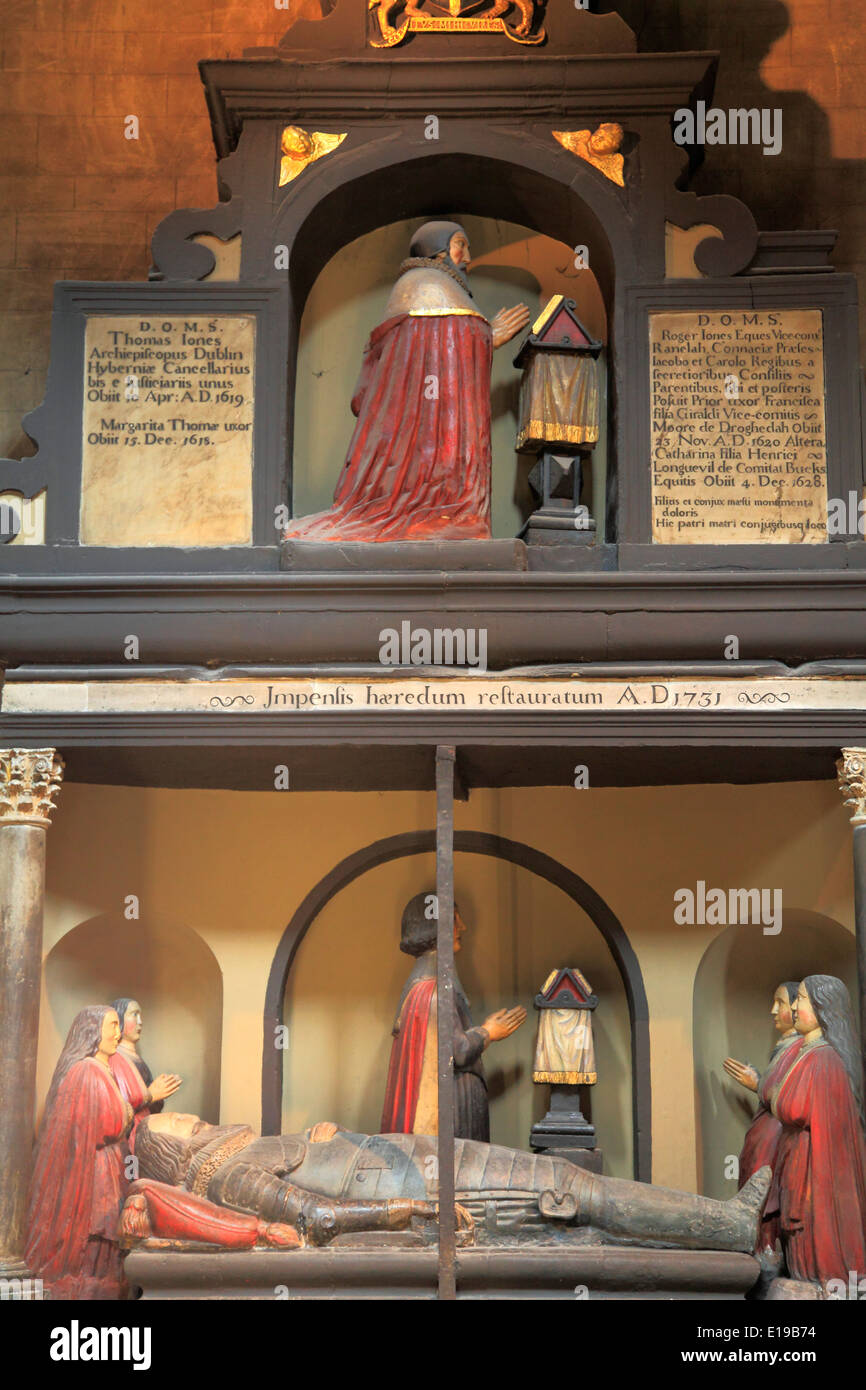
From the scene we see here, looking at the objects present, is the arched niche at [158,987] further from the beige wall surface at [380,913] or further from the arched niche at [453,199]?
the arched niche at [453,199]

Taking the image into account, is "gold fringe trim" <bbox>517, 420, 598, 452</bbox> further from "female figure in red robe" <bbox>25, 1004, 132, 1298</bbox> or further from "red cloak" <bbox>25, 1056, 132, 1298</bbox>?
"red cloak" <bbox>25, 1056, 132, 1298</bbox>

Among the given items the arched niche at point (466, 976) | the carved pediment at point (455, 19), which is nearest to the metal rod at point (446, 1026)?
the arched niche at point (466, 976)

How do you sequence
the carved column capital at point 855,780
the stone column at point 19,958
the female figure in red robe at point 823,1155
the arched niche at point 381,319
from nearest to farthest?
the stone column at point 19,958 → the female figure in red robe at point 823,1155 → the carved column capital at point 855,780 → the arched niche at point 381,319

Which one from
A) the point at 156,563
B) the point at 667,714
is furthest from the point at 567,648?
the point at 156,563

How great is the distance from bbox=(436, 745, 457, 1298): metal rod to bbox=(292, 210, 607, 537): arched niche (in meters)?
1.89

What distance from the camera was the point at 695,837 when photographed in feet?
31.6

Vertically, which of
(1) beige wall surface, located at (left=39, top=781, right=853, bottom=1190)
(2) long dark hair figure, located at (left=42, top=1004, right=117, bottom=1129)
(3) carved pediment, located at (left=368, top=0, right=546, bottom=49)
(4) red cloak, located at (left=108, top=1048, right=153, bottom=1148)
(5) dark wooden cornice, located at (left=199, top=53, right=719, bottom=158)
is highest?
(3) carved pediment, located at (left=368, top=0, right=546, bottom=49)

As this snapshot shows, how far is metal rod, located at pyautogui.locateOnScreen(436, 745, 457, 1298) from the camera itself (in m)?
7.77

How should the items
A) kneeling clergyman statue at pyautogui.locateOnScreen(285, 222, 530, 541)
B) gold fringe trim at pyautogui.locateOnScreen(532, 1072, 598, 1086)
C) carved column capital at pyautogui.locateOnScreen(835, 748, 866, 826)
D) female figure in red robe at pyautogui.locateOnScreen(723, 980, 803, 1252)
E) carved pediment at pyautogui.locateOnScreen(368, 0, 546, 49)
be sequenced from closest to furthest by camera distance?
carved column capital at pyautogui.locateOnScreen(835, 748, 866, 826) < female figure in red robe at pyautogui.locateOnScreen(723, 980, 803, 1252) < kneeling clergyman statue at pyautogui.locateOnScreen(285, 222, 530, 541) < gold fringe trim at pyautogui.locateOnScreen(532, 1072, 598, 1086) < carved pediment at pyautogui.locateOnScreen(368, 0, 546, 49)

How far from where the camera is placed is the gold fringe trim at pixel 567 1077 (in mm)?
8969

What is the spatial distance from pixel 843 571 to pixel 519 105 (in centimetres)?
281

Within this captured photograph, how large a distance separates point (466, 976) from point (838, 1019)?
195cm

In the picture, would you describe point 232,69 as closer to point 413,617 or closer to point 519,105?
point 519,105

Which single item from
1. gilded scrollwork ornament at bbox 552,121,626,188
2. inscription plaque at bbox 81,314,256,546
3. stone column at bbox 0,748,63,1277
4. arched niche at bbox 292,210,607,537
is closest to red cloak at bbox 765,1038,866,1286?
arched niche at bbox 292,210,607,537
